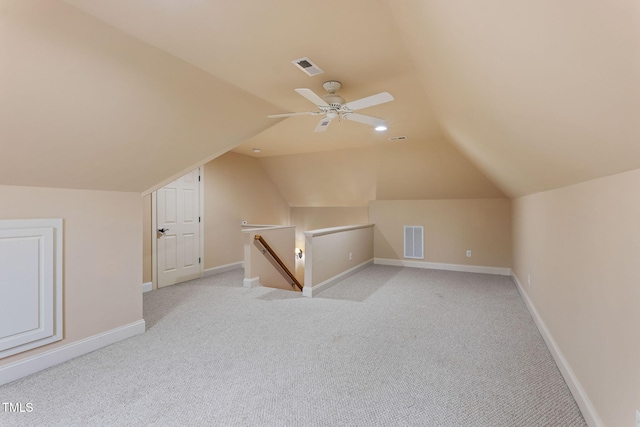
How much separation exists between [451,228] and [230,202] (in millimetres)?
4546

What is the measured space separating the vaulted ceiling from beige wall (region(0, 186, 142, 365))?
5.7 inches

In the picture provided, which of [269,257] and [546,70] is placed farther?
[269,257]

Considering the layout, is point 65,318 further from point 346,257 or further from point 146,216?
point 346,257

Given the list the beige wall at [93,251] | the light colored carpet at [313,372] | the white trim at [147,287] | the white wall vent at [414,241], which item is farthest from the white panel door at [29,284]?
the white wall vent at [414,241]

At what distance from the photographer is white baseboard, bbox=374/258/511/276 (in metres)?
5.66

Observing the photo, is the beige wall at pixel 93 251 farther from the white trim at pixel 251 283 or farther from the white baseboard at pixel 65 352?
the white trim at pixel 251 283

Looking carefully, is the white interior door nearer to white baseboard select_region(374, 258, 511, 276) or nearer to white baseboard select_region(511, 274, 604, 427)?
white baseboard select_region(374, 258, 511, 276)

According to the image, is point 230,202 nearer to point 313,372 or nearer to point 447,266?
point 313,372

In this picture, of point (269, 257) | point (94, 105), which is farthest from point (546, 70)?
point (269, 257)

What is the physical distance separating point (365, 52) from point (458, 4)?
1.18 metres

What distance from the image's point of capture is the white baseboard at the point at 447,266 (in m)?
5.66

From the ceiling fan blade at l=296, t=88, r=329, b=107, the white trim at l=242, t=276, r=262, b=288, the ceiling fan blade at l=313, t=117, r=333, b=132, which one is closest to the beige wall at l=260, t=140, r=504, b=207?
the ceiling fan blade at l=313, t=117, r=333, b=132

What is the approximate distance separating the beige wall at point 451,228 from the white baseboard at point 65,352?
497 cm

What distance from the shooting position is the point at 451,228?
19.9ft
